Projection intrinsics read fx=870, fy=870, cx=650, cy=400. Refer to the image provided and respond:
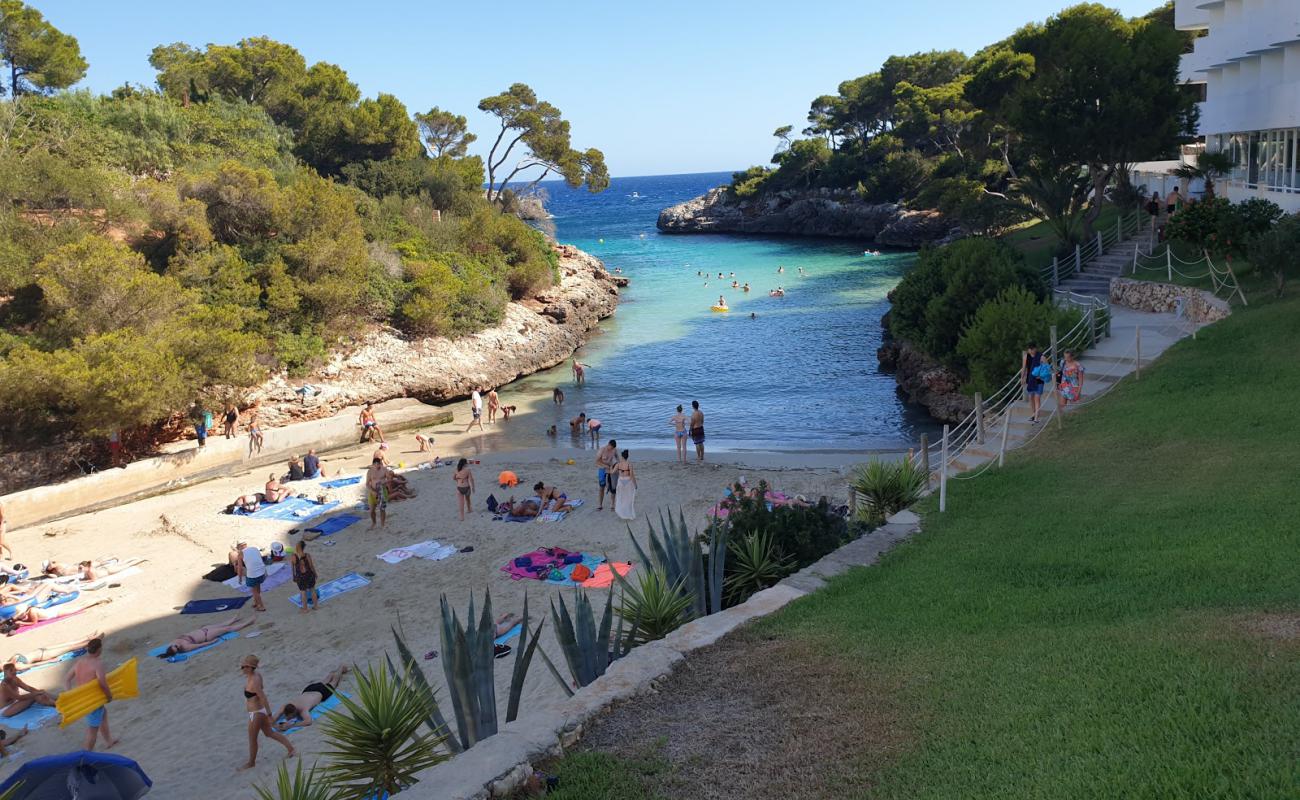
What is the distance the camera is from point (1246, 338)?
16047 millimetres

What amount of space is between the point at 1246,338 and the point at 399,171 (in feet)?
142

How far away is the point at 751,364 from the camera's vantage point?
119 feet

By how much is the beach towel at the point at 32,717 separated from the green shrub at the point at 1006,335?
17.0 metres

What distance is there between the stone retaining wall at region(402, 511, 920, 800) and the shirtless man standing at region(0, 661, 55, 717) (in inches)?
323

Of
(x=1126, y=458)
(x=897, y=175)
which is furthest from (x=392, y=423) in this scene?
(x=897, y=175)

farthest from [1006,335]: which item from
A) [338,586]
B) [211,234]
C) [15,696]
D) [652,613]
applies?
[211,234]

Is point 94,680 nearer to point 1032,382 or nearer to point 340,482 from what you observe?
point 340,482

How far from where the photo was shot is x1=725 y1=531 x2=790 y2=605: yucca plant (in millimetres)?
9594

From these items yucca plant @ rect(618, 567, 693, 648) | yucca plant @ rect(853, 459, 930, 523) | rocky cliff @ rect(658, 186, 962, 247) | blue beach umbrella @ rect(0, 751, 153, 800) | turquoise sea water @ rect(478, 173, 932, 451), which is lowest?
turquoise sea water @ rect(478, 173, 932, 451)

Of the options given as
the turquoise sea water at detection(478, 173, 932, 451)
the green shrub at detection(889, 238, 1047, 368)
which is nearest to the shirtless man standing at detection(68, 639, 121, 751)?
the turquoise sea water at detection(478, 173, 932, 451)

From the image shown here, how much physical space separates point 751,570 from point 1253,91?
27.0 meters

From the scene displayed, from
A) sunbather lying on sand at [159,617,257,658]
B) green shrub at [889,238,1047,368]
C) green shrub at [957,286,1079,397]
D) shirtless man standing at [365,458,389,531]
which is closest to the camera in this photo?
sunbather lying on sand at [159,617,257,658]

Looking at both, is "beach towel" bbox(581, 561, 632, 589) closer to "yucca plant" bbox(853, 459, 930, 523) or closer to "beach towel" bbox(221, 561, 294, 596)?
"yucca plant" bbox(853, 459, 930, 523)

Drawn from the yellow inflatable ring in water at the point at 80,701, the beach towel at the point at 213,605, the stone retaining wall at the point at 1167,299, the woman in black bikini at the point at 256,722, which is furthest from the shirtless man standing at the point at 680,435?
the yellow inflatable ring in water at the point at 80,701
